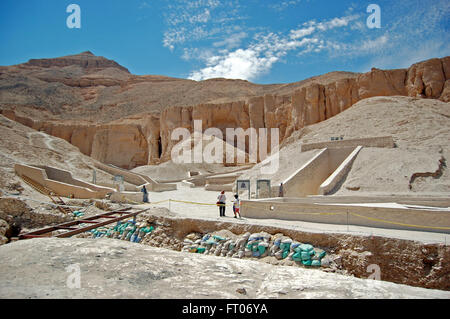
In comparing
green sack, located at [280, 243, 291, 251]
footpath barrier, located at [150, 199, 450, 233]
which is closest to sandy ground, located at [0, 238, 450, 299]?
green sack, located at [280, 243, 291, 251]

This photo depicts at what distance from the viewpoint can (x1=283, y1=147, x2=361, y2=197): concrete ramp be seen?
12.3 m

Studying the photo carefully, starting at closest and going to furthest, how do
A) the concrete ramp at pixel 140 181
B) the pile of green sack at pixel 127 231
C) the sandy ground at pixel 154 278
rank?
the sandy ground at pixel 154 278, the pile of green sack at pixel 127 231, the concrete ramp at pixel 140 181

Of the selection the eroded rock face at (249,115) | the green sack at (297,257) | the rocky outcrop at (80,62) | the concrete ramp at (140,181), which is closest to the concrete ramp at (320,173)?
the green sack at (297,257)

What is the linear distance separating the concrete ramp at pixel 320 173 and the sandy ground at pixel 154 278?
8.55 metres

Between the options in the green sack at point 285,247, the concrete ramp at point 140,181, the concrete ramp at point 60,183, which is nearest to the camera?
the green sack at point 285,247

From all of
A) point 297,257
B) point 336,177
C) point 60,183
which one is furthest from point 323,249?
point 60,183

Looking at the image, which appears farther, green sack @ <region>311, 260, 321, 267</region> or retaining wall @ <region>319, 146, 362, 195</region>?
retaining wall @ <region>319, 146, 362, 195</region>

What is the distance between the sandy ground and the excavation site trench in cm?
215

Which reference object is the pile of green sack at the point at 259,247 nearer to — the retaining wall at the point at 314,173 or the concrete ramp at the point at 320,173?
the concrete ramp at the point at 320,173

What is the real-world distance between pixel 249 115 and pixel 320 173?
2432cm

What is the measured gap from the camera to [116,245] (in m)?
4.70

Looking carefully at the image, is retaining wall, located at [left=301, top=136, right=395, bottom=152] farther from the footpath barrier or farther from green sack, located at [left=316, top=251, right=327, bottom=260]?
green sack, located at [left=316, top=251, right=327, bottom=260]

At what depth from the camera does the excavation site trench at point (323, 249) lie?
5.12m

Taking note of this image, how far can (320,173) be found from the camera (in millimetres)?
14156
